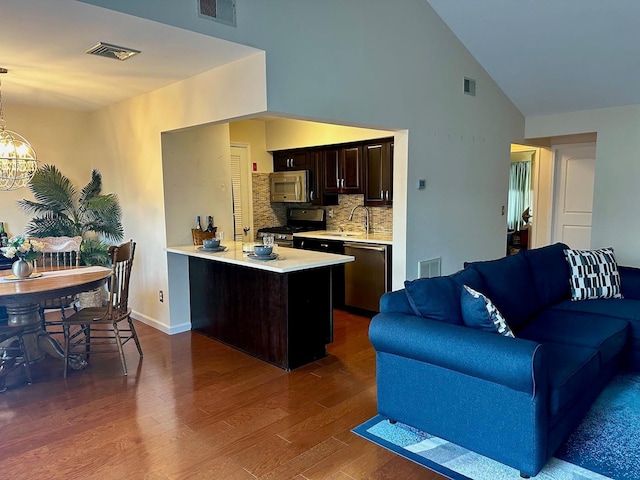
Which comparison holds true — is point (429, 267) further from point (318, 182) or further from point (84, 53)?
point (84, 53)

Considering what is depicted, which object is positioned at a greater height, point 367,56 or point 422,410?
point 367,56

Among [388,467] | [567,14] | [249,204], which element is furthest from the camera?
[249,204]

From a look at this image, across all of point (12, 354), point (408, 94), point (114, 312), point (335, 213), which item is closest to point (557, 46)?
point (408, 94)

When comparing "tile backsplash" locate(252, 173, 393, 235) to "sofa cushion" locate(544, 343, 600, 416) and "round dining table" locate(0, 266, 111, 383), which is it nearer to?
"round dining table" locate(0, 266, 111, 383)

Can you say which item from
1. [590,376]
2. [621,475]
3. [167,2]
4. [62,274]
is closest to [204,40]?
[167,2]

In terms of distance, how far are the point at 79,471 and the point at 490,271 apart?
280 cm

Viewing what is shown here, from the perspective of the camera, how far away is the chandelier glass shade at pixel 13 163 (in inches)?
167

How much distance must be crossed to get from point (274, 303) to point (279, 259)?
1.22 ft

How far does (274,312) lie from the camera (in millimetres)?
3662

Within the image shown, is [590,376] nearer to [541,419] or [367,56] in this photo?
[541,419]

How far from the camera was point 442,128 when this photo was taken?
4.88m

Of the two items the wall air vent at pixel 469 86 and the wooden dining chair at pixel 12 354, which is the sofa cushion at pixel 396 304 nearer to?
the wooden dining chair at pixel 12 354

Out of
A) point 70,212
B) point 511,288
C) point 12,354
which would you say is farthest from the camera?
point 70,212

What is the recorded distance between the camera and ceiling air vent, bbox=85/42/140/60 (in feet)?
9.95
